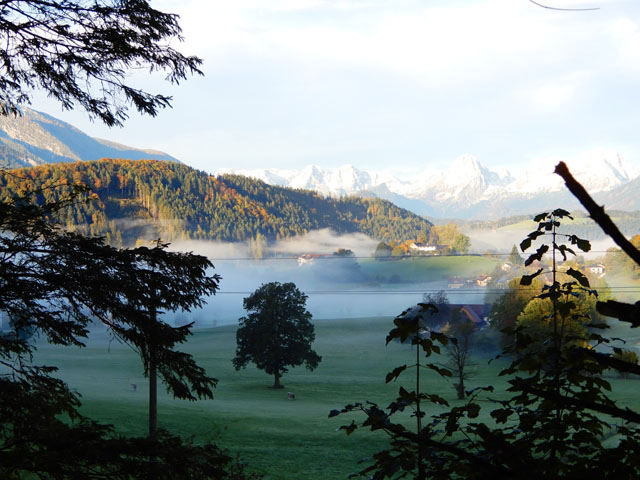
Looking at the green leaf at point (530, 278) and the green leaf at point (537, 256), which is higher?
the green leaf at point (537, 256)

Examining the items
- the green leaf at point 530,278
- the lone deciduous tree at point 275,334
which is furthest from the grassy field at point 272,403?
the green leaf at point 530,278

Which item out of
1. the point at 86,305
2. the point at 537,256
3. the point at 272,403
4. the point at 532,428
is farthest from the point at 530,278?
the point at 272,403

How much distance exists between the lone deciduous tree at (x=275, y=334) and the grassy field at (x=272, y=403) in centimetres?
241

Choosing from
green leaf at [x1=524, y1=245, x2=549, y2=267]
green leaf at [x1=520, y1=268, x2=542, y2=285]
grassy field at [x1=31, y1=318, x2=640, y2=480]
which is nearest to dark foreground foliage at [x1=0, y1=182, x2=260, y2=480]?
green leaf at [x1=520, y1=268, x2=542, y2=285]

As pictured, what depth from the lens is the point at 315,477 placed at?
22.0 m

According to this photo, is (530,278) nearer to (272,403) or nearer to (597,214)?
(597,214)

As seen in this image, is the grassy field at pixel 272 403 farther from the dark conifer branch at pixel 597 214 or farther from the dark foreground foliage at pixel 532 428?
the dark conifer branch at pixel 597 214

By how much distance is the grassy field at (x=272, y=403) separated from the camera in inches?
1004

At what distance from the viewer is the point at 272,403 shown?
41312 millimetres

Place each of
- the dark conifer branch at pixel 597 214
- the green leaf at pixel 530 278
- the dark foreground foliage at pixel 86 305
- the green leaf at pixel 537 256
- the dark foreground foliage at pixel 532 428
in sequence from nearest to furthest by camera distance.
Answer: the dark conifer branch at pixel 597 214 → the dark foreground foliage at pixel 532 428 → the green leaf at pixel 537 256 → the green leaf at pixel 530 278 → the dark foreground foliage at pixel 86 305

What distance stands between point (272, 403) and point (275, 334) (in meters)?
8.02

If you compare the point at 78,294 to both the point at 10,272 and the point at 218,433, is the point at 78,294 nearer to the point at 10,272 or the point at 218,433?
the point at 10,272

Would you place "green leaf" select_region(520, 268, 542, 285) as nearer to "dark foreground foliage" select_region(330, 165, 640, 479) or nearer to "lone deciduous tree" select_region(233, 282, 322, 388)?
"dark foreground foliage" select_region(330, 165, 640, 479)

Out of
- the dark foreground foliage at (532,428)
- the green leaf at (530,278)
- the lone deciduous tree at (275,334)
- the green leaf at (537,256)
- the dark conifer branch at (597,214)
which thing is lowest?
the lone deciduous tree at (275,334)
